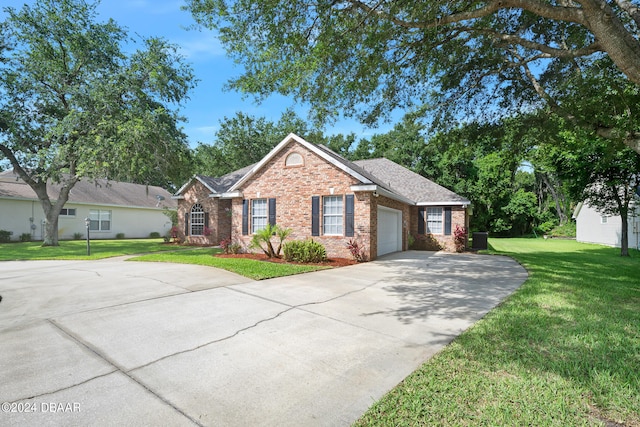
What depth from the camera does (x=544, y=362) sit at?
3543 millimetres

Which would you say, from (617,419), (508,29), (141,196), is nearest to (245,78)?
(508,29)

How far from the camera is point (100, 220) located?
26078 mm

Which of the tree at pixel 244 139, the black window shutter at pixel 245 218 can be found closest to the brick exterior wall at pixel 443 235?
the black window shutter at pixel 245 218

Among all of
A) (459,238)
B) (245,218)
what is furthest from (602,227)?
(245,218)

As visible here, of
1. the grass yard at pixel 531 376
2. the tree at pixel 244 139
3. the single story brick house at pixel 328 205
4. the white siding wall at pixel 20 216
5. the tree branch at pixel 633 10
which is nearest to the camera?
the grass yard at pixel 531 376

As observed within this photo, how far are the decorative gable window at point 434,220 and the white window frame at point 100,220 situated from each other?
86.4 ft

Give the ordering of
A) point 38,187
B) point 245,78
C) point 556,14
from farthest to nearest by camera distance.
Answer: point 38,187
point 245,78
point 556,14

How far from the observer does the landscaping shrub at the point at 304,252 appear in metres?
12.0

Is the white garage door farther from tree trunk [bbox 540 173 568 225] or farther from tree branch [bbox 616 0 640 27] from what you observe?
tree trunk [bbox 540 173 568 225]

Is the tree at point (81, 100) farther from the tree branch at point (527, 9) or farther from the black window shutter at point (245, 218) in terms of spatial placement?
the tree branch at point (527, 9)

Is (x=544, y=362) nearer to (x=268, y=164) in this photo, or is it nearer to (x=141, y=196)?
(x=268, y=164)

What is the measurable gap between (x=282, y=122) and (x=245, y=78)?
27.9 metres

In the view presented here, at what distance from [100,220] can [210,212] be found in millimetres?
13084

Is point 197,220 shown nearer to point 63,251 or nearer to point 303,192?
point 63,251
